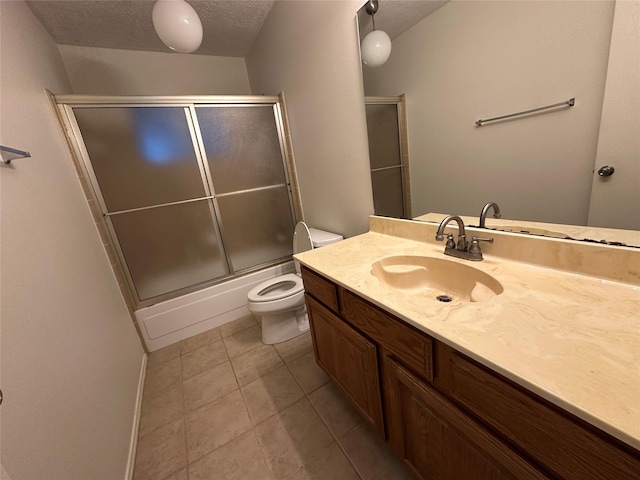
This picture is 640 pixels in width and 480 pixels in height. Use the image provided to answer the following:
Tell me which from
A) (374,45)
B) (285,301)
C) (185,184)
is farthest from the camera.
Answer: (185,184)

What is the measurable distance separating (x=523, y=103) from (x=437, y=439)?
3.59 feet

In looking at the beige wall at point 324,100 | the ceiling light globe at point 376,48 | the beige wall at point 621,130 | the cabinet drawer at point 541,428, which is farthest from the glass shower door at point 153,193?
the beige wall at point 621,130

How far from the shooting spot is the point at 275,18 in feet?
6.38

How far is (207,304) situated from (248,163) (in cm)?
132

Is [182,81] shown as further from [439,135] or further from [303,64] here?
[439,135]

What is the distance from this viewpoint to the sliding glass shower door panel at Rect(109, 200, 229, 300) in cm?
198

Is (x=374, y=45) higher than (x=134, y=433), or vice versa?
(x=374, y=45)

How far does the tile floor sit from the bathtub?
237 millimetres

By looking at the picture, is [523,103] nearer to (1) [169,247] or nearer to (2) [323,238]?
(2) [323,238]

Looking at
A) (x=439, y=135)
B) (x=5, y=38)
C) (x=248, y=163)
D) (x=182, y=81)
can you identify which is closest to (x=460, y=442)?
(x=439, y=135)

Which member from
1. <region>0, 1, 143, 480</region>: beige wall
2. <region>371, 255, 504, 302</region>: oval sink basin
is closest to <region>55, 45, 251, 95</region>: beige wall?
<region>0, 1, 143, 480</region>: beige wall

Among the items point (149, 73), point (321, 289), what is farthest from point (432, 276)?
point (149, 73)

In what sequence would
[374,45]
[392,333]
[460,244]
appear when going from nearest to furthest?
[392,333], [460,244], [374,45]

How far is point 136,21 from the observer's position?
1895 mm
